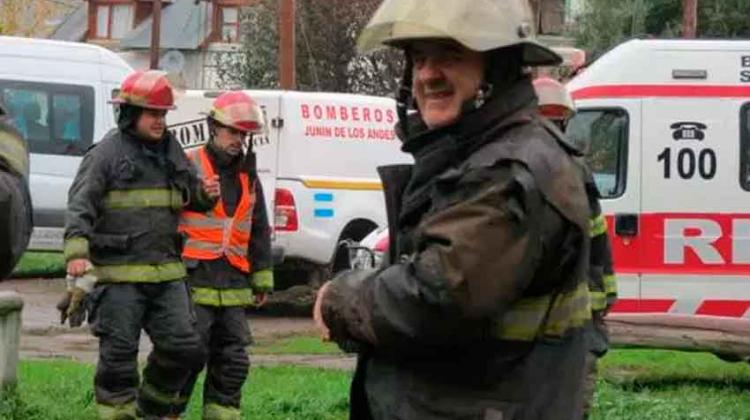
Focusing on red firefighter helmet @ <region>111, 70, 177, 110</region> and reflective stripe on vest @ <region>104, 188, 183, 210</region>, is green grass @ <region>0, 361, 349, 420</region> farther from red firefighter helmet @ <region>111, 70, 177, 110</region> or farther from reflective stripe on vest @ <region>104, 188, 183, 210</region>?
red firefighter helmet @ <region>111, 70, 177, 110</region>

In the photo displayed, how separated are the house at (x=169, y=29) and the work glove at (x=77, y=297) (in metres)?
49.5

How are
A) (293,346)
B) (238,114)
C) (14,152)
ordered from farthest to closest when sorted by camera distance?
(293,346), (238,114), (14,152)

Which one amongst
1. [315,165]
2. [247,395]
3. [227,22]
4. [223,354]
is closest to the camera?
[223,354]

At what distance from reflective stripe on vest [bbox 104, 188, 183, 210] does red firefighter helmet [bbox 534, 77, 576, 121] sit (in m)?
2.40

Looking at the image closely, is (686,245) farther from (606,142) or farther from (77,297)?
(77,297)

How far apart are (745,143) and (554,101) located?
22.0 feet

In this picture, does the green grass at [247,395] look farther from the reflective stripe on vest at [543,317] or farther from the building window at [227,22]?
the building window at [227,22]

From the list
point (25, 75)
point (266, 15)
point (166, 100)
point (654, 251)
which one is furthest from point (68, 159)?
point (266, 15)

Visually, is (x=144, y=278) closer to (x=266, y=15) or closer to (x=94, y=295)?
(x=94, y=295)

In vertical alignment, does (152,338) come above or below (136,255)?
below

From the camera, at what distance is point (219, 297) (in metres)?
9.83

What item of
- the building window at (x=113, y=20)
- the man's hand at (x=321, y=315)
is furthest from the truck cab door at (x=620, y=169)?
the building window at (x=113, y=20)

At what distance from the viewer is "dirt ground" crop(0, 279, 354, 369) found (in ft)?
48.4

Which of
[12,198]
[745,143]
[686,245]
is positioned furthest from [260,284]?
[12,198]
